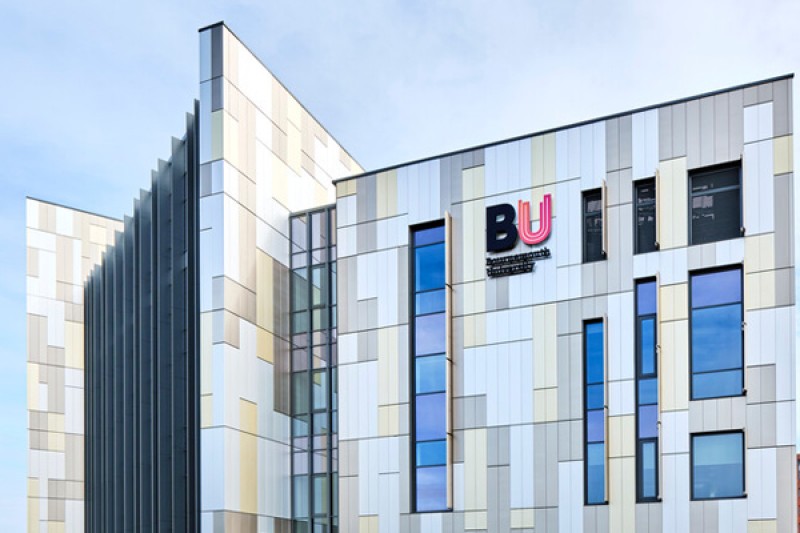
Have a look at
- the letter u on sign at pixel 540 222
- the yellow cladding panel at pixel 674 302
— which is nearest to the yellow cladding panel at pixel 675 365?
the yellow cladding panel at pixel 674 302

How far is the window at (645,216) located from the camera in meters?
23.8

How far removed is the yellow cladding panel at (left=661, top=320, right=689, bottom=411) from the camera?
22594 mm

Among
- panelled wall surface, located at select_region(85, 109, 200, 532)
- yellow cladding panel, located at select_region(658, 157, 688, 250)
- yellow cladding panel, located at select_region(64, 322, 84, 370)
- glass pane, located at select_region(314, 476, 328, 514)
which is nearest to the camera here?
yellow cladding panel, located at select_region(658, 157, 688, 250)

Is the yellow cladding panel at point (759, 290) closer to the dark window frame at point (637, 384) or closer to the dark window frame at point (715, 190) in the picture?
the dark window frame at point (715, 190)

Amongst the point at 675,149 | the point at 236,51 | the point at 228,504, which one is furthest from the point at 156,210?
the point at 675,149

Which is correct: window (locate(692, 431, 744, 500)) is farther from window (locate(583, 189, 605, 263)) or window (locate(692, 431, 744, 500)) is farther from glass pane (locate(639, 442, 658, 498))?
window (locate(583, 189, 605, 263))

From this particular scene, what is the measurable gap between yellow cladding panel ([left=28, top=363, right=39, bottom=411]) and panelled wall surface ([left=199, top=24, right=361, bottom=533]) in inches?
611

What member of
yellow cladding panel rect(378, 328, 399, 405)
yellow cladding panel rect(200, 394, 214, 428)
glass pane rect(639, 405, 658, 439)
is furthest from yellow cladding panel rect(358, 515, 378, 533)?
glass pane rect(639, 405, 658, 439)

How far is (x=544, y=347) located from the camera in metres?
24.6

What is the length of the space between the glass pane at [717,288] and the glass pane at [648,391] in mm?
2129

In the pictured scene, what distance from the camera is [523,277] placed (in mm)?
25234

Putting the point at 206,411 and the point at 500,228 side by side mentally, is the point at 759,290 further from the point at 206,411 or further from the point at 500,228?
the point at 206,411

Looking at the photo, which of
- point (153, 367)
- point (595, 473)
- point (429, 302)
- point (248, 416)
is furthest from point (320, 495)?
point (595, 473)

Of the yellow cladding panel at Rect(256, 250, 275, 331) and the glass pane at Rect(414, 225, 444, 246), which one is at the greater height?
the glass pane at Rect(414, 225, 444, 246)
